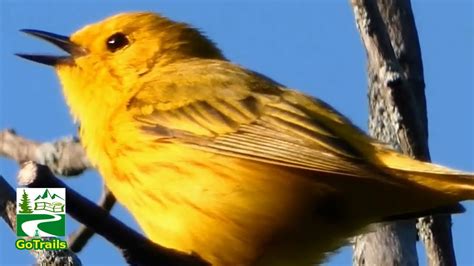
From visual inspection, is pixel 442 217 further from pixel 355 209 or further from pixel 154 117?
pixel 154 117

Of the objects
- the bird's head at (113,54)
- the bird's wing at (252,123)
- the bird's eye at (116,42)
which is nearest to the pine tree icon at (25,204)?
the bird's wing at (252,123)

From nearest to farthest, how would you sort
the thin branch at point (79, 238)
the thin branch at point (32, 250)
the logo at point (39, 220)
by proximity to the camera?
the thin branch at point (32, 250)
the logo at point (39, 220)
the thin branch at point (79, 238)

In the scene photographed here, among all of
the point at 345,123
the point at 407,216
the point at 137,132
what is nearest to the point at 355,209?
the point at 407,216

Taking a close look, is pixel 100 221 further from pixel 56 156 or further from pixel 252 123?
pixel 252 123

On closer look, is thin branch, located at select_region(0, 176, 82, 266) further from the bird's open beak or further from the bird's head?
the bird's open beak

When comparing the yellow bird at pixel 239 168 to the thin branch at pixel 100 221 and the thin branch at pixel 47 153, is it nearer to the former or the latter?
the thin branch at pixel 47 153

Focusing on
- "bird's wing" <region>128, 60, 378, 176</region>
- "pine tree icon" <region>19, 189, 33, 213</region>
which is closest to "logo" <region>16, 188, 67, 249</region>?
"pine tree icon" <region>19, 189, 33, 213</region>

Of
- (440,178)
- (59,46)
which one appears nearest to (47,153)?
(59,46)
